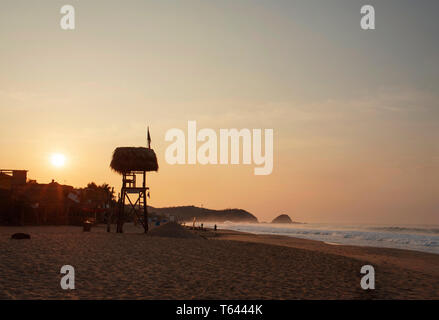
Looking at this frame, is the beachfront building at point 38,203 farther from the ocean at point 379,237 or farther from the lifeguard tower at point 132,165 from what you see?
the ocean at point 379,237

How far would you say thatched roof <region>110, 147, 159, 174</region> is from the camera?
117 ft

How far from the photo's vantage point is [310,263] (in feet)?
61.4

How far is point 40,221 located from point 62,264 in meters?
34.5

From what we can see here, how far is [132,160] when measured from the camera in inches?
1410

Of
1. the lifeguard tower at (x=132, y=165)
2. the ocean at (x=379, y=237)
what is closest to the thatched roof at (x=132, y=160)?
the lifeguard tower at (x=132, y=165)

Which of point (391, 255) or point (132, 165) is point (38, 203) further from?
point (391, 255)

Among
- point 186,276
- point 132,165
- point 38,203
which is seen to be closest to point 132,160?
point 132,165

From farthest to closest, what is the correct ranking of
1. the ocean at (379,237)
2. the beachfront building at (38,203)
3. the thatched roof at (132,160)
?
1. the ocean at (379,237)
2. the beachfront building at (38,203)
3. the thatched roof at (132,160)

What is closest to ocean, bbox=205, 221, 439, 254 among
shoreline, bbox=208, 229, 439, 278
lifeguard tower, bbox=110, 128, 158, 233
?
shoreline, bbox=208, 229, 439, 278

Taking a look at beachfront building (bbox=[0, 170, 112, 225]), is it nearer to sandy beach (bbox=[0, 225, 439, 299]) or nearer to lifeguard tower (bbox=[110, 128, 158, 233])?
lifeguard tower (bbox=[110, 128, 158, 233])

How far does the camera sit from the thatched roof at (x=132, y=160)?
35.7m
